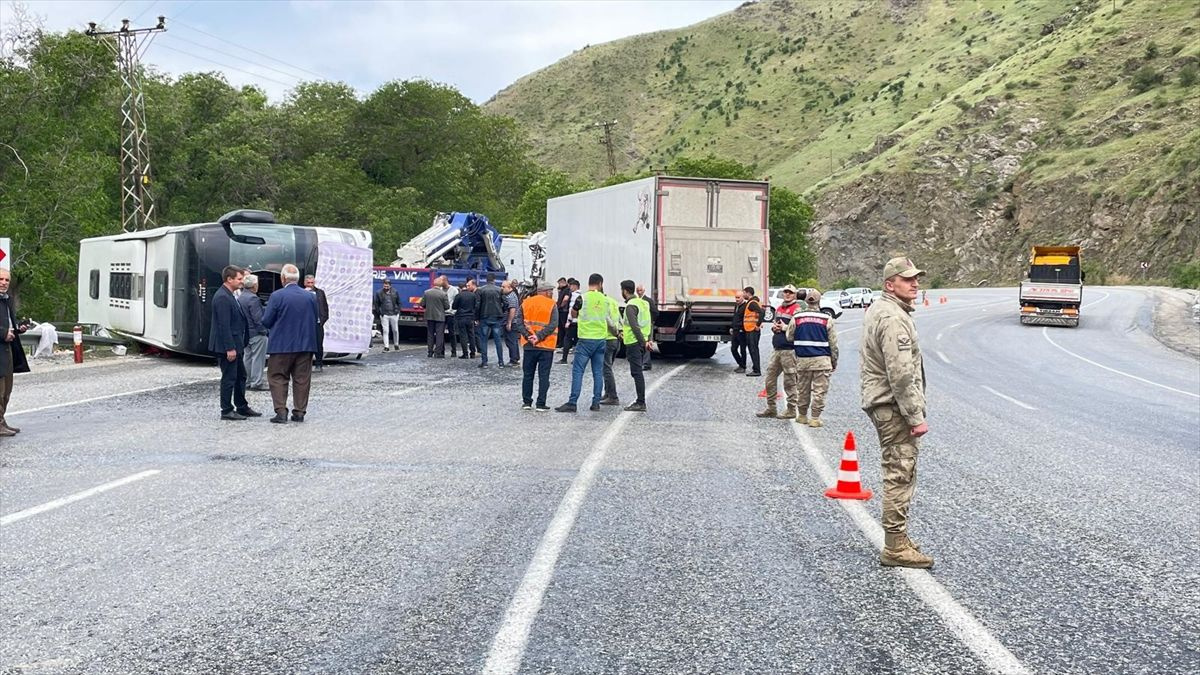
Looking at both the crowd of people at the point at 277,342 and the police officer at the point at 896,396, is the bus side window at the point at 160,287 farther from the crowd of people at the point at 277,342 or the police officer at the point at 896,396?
the police officer at the point at 896,396

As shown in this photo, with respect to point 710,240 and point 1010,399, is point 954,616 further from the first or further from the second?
point 710,240

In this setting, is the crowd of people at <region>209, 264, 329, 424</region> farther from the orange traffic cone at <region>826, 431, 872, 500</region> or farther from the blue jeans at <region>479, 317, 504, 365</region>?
the blue jeans at <region>479, 317, 504, 365</region>

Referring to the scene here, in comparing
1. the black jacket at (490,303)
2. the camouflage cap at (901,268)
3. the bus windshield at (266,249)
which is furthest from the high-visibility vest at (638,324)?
the bus windshield at (266,249)

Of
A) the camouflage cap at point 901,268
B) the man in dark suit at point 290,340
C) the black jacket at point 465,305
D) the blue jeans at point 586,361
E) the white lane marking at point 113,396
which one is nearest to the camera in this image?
the camouflage cap at point 901,268

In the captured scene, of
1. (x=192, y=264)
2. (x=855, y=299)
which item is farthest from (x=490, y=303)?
(x=855, y=299)

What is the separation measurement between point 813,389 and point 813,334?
73 cm

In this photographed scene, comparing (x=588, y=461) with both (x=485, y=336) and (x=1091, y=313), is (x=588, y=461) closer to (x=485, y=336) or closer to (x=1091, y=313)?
(x=485, y=336)

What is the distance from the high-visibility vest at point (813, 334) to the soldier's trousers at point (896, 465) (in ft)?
22.4

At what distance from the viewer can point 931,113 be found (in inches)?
4151

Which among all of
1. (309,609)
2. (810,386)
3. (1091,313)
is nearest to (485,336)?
(810,386)

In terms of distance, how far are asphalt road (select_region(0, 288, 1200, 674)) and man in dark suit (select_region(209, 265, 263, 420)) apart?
0.45 m

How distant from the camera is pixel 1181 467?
10773 mm

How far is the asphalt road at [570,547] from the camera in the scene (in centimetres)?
493

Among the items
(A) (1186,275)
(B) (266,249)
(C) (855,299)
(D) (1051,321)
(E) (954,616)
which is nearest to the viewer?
(E) (954,616)
